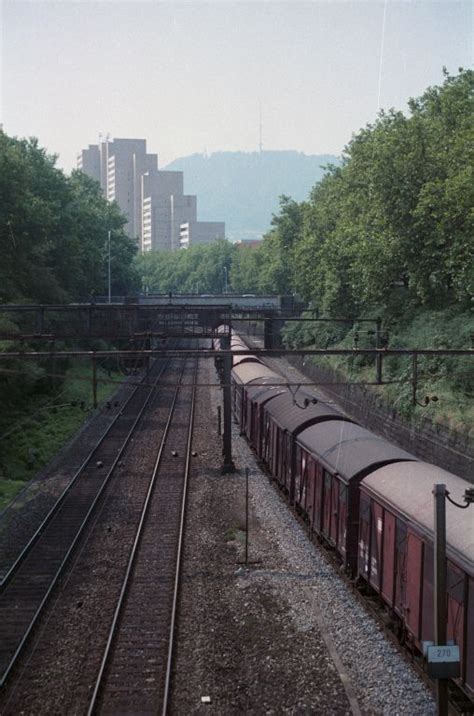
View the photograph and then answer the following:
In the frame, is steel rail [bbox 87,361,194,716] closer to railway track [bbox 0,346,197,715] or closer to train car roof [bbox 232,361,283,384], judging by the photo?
railway track [bbox 0,346,197,715]

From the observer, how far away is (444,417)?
27188 millimetres

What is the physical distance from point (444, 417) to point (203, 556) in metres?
12.7

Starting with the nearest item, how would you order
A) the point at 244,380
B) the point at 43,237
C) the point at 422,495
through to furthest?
1. the point at 422,495
2. the point at 244,380
3. the point at 43,237

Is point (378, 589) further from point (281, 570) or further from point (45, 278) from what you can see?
point (45, 278)

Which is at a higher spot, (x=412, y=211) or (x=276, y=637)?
(x=412, y=211)

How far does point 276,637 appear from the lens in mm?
13805

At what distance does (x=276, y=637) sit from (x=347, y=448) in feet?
15.9

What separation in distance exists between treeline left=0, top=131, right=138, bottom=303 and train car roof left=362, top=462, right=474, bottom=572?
80.1 ft

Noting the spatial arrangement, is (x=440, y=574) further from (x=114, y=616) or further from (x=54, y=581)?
(x=54, y=581)

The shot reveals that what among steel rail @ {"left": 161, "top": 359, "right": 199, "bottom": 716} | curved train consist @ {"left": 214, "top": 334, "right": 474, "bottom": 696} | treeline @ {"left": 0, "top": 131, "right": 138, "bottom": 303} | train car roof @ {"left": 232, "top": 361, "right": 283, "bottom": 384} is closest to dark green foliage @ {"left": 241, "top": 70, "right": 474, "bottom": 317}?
train car roof @ {"left": 232, "top": 361, "right": 283, "bottom": 384}

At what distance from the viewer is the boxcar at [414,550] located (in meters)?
10.3

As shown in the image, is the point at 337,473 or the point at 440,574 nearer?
the point at 440,574

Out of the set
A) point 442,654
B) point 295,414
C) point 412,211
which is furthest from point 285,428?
point 412,211

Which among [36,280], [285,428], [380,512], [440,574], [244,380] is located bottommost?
[380,512]
